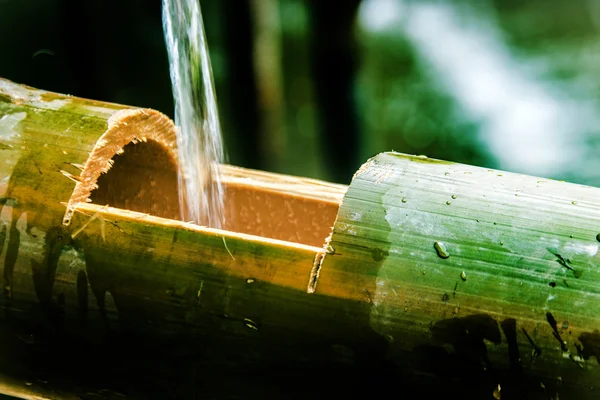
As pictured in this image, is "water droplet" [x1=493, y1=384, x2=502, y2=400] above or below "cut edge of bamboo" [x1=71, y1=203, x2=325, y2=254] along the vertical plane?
below

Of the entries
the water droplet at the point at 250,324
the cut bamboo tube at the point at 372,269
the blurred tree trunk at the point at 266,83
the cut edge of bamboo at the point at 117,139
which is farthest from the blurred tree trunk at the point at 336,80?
the water droplet at the point at 250,324

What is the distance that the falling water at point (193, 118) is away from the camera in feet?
6.32

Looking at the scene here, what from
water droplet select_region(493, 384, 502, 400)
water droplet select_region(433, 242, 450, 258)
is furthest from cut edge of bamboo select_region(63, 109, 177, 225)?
water droplet select_region(493, 384, 502, 400)

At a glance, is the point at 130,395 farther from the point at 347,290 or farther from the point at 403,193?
the point at 403,193

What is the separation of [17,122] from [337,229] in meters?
0.88

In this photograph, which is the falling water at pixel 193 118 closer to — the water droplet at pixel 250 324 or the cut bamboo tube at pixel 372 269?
the cut bamboo tube at pixel 372 269

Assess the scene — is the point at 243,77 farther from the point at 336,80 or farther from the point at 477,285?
the point at 477,285

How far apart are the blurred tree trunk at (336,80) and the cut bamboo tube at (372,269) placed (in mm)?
4109

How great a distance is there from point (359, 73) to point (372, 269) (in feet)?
15.6

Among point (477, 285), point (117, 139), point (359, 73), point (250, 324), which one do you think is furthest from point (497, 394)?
point (359, 73)

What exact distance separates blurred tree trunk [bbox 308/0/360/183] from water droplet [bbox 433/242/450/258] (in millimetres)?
4343

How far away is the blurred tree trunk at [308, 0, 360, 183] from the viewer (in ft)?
17.7

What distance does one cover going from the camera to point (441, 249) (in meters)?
1.31

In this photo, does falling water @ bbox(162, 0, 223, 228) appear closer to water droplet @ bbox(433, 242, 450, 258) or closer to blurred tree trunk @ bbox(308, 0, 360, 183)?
water droplet @ bbox(433, 242, 450, 258)
